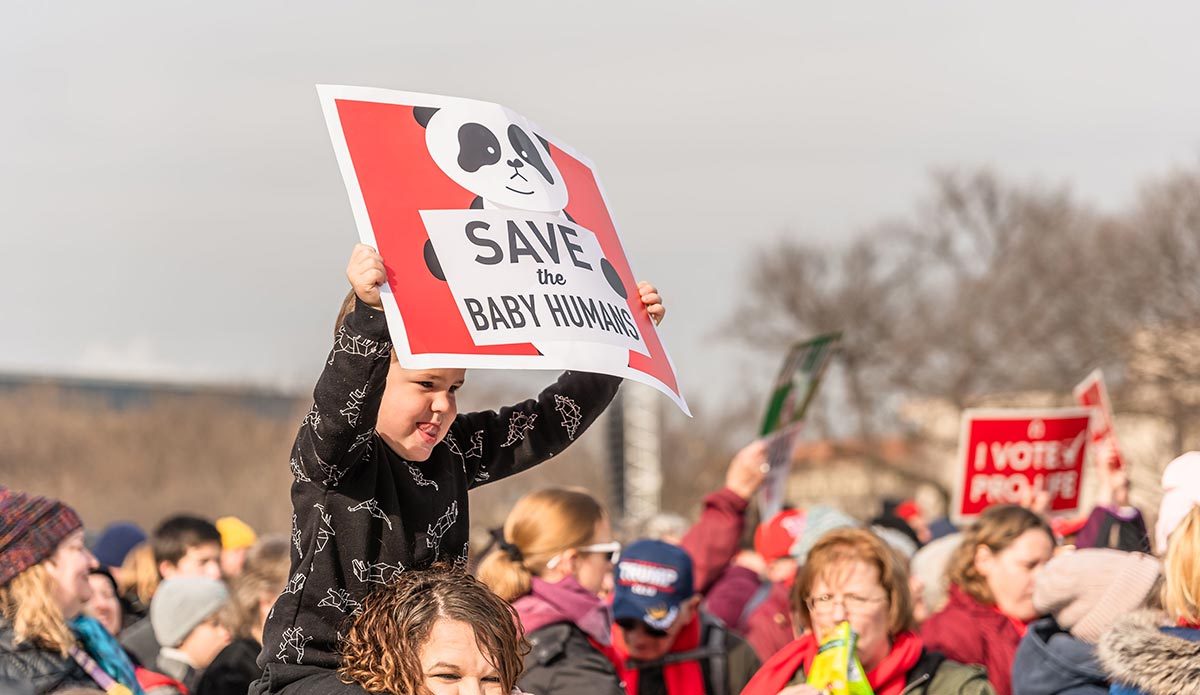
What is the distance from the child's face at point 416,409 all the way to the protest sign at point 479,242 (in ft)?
0.66

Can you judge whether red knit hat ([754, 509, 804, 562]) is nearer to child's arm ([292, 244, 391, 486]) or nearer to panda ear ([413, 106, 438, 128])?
panda ear ([413, 106, 438, 128])

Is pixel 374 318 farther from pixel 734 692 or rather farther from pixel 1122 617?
pixel 734 692

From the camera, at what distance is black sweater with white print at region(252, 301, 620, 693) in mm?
3621

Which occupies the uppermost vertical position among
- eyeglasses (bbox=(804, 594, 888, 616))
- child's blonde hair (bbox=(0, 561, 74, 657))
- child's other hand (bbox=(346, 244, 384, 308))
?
child's other hand (bbox=(346, 244, 384, 308))

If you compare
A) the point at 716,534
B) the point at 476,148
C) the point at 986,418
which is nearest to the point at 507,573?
the point at 716,534

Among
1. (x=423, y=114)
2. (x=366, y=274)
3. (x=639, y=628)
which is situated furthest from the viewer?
(x=639, y=628)

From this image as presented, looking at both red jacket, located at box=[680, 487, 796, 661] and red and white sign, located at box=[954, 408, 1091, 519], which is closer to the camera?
red jacket, located at box=[680, 487, 796, 661]

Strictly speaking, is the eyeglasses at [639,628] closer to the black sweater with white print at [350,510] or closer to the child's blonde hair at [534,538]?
the child's blonde hair at [534,538]

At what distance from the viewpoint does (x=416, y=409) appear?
3.86m

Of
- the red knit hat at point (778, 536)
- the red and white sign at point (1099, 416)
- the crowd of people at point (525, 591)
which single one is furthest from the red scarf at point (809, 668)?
the red and white sign at point (1099, 416)

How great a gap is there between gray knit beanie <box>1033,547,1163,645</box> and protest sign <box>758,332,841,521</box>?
3458mm

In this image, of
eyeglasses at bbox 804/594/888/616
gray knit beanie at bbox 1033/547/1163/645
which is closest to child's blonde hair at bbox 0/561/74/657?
eyeglasses at bbox 804/594/888/616

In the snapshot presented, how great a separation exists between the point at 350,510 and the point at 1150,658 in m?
2.30

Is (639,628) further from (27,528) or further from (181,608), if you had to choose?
(27,528)
